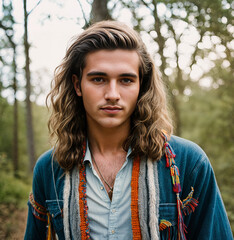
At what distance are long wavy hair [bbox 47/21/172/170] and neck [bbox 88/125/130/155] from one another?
58 millimetres

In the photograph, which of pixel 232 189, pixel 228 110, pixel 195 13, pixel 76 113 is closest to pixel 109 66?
pixel 76 113

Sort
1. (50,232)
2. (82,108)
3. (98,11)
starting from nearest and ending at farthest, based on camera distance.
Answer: (50,232) → (82,108) → (98,11)

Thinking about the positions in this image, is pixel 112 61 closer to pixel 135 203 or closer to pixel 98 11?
pixel 135 203

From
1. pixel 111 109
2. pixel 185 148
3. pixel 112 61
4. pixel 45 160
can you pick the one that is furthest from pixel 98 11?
pixel 185 148

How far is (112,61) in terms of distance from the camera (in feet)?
6.63

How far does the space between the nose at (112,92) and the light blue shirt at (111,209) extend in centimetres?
54

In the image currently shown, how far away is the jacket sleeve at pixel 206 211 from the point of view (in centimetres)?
185

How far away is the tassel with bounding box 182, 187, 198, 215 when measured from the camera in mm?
1895

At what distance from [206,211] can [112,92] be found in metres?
1.14

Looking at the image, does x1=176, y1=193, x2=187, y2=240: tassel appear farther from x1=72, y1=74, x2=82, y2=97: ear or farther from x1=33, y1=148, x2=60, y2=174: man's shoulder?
x1=72, y1=74, x2=82, y2=97: ear

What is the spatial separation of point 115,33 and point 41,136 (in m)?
19.3

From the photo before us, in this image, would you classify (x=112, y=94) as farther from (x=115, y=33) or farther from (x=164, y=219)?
(x=164, y=219)

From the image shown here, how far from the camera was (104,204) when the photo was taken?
1.97 meters

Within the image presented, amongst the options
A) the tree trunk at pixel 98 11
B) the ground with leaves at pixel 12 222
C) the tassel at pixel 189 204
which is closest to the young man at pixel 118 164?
the tassel at pixel 189 204
